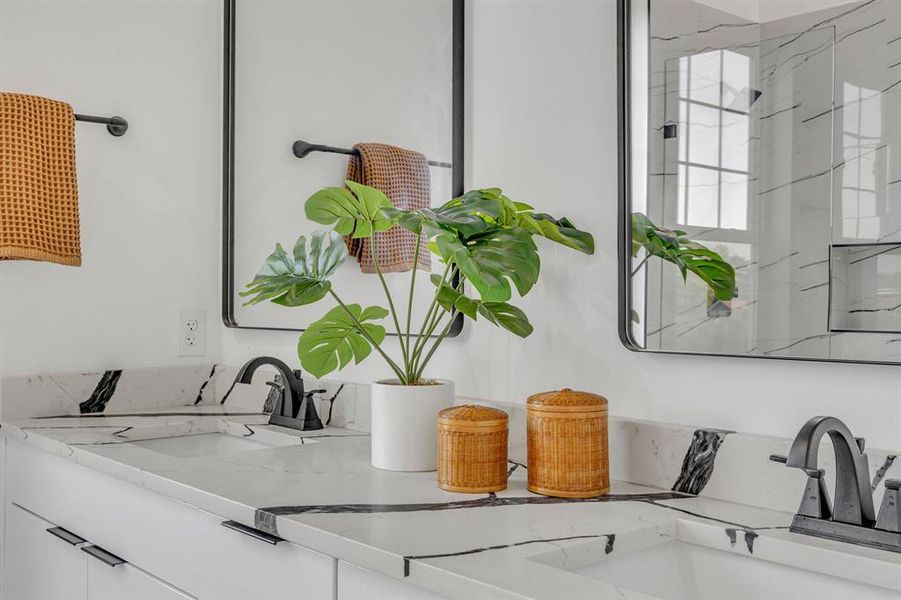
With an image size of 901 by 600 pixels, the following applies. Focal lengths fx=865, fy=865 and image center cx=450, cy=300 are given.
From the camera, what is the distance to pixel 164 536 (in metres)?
1.35

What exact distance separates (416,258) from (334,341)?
19cm

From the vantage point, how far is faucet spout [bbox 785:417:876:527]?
3.22ft

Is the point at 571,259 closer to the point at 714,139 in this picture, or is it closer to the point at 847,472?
the point at 714,139

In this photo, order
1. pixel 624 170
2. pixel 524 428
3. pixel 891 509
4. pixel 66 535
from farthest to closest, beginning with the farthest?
1. pixel 66 535
2. pixel 524 428
3. pixel 624 170
4. pixel 891 509

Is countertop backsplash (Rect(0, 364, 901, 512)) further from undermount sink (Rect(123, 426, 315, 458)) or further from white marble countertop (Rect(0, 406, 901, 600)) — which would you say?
undermount sink (Rect(123, 426, 315, 458))

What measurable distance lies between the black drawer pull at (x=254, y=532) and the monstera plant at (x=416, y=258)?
285 mm

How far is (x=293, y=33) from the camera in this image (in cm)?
206

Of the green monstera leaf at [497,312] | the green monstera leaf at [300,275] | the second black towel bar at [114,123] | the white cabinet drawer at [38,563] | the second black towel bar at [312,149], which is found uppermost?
the second black towel bar at [114,123]

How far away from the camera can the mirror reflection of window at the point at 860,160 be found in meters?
1.06

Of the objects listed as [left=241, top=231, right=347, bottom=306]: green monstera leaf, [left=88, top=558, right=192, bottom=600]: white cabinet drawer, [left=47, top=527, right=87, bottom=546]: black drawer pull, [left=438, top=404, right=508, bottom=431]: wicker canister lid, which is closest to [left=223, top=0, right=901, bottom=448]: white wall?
[left=438, top=404, right=508, bottom=431]: wicker canister lid

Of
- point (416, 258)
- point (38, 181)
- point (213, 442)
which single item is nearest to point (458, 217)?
point (416, 258)

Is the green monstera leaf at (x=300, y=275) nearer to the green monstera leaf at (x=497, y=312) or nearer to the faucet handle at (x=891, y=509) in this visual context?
the green monstera leaf at (x=497, y=312)

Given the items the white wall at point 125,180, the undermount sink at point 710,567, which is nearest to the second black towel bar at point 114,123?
the white wall at point 125,180

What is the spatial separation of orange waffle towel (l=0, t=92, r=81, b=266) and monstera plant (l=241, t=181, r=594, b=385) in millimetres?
653
